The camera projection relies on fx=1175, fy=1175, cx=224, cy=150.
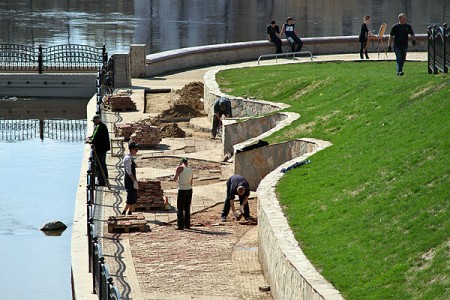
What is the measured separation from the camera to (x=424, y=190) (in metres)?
16.3

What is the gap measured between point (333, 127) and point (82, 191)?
541cm

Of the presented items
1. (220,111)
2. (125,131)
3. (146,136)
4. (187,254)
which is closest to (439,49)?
(220,111)

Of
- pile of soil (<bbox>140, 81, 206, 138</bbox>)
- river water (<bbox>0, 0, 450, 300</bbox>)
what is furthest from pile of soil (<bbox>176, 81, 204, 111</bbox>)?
river water (<bbox>0, 0, 450, 300</bbox>)

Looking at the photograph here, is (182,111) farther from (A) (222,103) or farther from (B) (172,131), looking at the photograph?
(A) (222,103)

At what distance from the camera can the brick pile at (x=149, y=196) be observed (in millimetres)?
22391

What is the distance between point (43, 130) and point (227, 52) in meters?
8.68

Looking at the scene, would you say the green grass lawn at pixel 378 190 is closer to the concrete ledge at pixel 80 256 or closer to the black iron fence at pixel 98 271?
the black iron fence at pixel 98 271

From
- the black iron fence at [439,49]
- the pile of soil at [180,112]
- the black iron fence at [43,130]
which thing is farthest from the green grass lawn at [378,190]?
the black iron fence at [43,130]

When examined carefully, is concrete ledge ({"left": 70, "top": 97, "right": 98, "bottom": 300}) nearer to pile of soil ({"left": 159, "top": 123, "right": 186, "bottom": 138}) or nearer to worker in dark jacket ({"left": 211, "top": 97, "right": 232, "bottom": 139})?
worker in dark jacket ({"left": 211, "top": 97, "right": 232, "bottom": 139})

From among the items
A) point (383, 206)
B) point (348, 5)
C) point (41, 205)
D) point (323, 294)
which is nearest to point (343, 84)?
point (41, 205)

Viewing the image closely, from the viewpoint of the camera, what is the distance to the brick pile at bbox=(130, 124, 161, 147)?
1132 inches

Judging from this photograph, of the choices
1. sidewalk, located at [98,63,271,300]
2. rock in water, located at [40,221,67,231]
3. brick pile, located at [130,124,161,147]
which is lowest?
rock in water, located at [40,221,67,231]

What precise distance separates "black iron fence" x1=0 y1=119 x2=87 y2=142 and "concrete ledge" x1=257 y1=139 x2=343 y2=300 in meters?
15.0

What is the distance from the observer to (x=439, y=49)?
25297 millimetres
